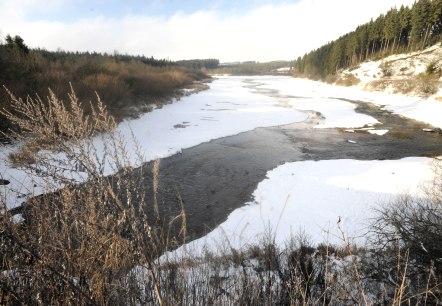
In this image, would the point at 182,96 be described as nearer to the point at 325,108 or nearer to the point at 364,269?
the point at 325,108

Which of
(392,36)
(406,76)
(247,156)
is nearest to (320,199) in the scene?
(247,156)

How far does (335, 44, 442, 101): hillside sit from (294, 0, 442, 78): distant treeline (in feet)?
26.9

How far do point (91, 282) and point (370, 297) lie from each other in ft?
13.1

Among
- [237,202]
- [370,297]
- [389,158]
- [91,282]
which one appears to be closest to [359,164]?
[389,158]

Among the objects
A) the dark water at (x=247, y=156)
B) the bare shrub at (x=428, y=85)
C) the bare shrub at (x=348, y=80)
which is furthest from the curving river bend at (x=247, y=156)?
the bare shrub at (x=348, y=80)

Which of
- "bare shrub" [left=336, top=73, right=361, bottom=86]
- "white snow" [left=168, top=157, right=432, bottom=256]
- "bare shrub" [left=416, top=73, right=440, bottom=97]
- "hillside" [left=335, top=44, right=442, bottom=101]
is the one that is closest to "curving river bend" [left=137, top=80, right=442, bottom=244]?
"white snow" [left=168, top=157, right=432, bottom=256]

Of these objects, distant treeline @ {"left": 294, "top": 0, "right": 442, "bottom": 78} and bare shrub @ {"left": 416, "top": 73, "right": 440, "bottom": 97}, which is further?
distant treeline @ {"left": 294, "top": 0, "right": 442, "bottom": 78}

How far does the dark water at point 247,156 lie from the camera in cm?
888

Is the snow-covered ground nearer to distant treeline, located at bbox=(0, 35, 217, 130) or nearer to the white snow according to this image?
the white snow

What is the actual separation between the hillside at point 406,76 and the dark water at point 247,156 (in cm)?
1147

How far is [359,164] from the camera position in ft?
39.4

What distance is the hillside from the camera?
96.1 ft

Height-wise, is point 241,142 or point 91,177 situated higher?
point 91,177

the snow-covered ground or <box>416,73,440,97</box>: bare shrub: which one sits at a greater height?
<box>416,73,440,97</box>: bare shrub
